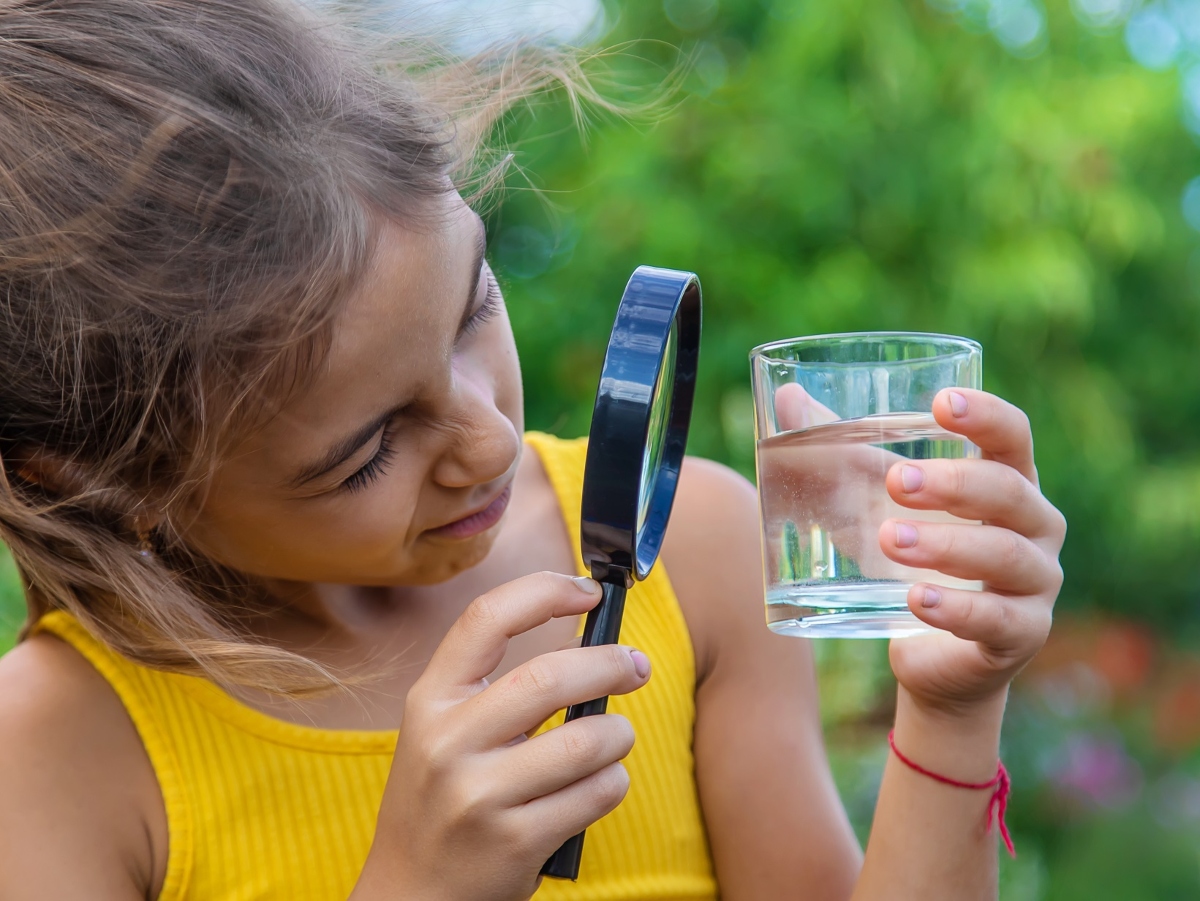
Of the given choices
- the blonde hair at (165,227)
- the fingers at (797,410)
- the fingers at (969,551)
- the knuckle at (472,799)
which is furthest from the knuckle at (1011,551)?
the blonde hair at (165,227)

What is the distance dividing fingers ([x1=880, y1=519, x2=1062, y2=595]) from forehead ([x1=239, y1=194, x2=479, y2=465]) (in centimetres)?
51

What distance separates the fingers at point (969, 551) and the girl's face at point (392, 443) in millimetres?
440

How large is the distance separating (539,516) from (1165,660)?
3336mm

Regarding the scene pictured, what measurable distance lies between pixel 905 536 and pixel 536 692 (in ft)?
1.34

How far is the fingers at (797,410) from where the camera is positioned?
4.10 feet

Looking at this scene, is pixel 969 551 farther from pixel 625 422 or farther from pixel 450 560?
pixel 450 560

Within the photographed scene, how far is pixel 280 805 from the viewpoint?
1480 mm

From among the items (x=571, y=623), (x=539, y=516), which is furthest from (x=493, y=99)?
(x=571, y=623)

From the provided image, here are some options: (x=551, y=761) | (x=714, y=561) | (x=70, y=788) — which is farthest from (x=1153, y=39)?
(x=70, y=788)

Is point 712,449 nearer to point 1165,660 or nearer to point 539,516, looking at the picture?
point 539,516

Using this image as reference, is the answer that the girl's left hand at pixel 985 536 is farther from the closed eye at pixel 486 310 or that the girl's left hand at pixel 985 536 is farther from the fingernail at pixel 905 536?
the closed eye at pixel 486 310

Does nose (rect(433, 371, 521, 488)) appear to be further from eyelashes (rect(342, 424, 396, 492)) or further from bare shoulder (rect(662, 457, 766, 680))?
bare shoulder (rect(662, 457, 766, 680))

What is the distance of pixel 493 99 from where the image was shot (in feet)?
5.66

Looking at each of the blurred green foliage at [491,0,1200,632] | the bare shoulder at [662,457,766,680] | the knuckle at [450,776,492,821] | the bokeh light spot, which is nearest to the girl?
the knuckle at [450,776,492,821]
